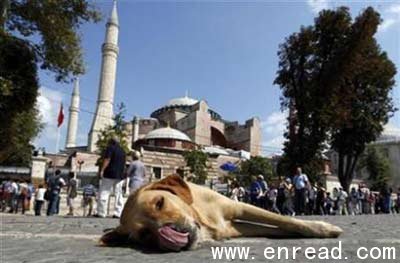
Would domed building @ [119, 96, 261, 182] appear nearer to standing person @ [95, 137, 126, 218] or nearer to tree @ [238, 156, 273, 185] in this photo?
tree @ [238, 156, 273, 185]

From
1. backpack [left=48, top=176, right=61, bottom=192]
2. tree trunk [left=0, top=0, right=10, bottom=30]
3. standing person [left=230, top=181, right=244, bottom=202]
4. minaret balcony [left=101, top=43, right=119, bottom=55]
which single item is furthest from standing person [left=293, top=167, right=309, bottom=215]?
minaret balcony [left=101, top=43, right=119, bottom=55]

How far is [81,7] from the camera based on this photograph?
14867mm

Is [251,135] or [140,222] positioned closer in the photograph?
[140,222]

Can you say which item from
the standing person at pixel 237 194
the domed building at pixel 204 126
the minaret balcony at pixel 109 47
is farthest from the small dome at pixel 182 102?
the standing person at pixel 237 194

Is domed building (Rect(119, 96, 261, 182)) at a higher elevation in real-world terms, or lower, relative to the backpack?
higher

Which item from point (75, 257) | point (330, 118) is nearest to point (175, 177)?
point (75, 257)

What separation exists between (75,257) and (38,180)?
1148 inches

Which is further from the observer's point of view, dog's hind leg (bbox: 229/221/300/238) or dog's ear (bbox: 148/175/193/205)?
dog's hind leg (bbox: 229/221/300/238)

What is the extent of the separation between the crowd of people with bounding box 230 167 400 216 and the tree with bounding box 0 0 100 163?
867 cm

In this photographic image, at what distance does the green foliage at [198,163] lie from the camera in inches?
Result: 1890

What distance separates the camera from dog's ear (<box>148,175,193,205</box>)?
4116 mm

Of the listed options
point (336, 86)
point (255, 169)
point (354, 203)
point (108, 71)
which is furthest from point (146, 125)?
point (354, 203)

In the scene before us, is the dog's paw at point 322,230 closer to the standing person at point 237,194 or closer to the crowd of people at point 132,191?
the crowd of people at point 132,191

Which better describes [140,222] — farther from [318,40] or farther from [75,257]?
[318,40]
